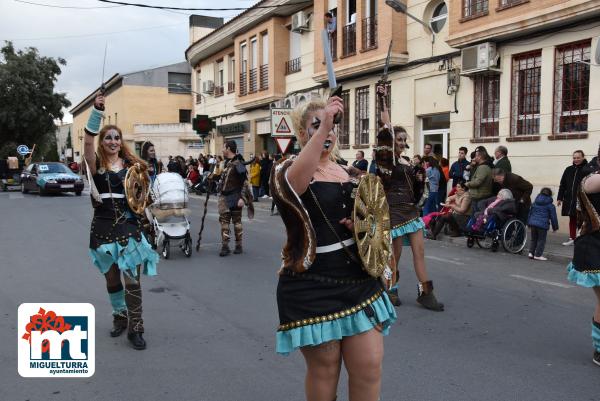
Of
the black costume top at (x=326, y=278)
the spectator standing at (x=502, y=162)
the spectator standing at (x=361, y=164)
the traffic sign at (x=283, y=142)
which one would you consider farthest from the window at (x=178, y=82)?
the black costume top at (x=326, y=278)

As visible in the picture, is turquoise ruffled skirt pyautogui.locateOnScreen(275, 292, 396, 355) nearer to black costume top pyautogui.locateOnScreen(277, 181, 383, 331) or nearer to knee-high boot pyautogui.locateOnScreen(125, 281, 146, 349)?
black costume top pyautogui.locateOnScreen(277, 181, 383, 331)

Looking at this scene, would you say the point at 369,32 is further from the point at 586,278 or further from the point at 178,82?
the point at 178,82

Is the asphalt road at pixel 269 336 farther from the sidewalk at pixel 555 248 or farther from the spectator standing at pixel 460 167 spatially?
the spectator standing at pixel 460 167

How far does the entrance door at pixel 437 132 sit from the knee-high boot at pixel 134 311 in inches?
478

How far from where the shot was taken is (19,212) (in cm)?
1736

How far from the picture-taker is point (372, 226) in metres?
2.74

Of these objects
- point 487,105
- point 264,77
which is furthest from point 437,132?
point 264,77

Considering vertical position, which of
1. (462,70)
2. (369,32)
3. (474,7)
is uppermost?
Result: (369,32)

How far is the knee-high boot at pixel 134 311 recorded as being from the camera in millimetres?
4945

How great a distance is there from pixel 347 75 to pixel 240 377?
15.9m

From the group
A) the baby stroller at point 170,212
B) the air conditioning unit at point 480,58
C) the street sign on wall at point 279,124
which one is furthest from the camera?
the street sign on wall at point 279,124

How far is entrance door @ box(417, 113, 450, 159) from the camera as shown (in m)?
16.1

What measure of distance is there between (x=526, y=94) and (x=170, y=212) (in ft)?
28.6

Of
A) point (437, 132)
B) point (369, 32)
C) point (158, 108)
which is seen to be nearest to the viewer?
point (437, 132)
